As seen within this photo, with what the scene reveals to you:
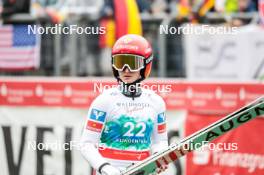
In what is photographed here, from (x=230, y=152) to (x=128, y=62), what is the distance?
334cm

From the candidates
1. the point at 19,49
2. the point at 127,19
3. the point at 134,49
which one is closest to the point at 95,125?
the point at 134,49

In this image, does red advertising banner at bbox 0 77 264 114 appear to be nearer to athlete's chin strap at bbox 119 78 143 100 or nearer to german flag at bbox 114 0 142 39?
athlete's chin strap at bbox 119 78 143 100

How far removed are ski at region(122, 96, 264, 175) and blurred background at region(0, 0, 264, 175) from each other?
125 inches

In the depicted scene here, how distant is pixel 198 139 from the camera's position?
6.58m

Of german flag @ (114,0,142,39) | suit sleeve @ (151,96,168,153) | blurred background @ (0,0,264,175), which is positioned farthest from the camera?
german flag @ (114,0,142,39)

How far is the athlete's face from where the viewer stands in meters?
6.90

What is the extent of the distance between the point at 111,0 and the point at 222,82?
14.6 feet

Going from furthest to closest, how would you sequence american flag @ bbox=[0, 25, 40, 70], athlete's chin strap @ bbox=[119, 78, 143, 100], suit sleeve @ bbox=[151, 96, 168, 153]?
american flag @ bbox=[0, 25, 40, 70] < suit sleeve @ bbox=[151, 96, 168, 153] < athlete's chin strap @ bbox=[119, 78, 143, 100]

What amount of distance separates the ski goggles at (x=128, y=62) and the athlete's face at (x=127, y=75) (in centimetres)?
3

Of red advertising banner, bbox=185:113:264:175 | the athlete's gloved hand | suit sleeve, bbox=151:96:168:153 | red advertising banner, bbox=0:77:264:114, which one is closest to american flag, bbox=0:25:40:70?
red advertising banner, bbox=0:77:264:114

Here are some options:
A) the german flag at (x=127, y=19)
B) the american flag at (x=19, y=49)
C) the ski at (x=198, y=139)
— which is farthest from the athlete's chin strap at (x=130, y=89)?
the american flag at (x=19, y=49)

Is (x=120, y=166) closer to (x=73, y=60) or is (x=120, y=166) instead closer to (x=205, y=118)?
(x=205, y=118)

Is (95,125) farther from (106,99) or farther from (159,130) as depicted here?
(159,130)

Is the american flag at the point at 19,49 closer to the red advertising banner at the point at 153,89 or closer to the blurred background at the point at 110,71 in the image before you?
the blurred background at the point at 110,71
